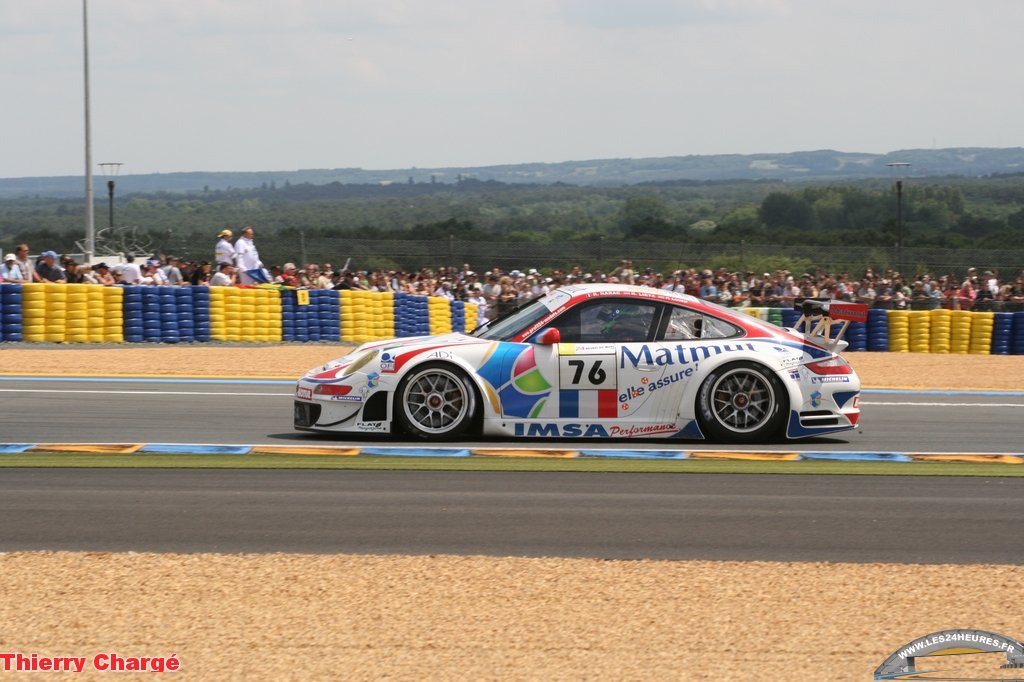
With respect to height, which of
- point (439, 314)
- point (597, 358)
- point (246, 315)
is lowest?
point (439, 314)

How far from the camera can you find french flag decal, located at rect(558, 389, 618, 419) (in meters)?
10.1

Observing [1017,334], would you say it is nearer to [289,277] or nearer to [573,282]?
[573,282]

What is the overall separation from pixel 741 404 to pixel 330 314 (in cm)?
1460

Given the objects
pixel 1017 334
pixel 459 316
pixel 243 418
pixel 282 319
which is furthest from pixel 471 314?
pixel 243 418

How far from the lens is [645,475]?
8.97 meters

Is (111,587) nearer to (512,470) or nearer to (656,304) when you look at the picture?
(512,470)

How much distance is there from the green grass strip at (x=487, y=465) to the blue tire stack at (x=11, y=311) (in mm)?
10574

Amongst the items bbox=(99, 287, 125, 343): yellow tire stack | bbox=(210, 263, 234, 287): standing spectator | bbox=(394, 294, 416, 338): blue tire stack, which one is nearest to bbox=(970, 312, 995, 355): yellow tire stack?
bbox=(394, 294, 416, 338): blue tire stack

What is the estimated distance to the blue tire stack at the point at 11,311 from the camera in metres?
19.3

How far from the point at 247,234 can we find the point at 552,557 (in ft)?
54.9

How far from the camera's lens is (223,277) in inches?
877

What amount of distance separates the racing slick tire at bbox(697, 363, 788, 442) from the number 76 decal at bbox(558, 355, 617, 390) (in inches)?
27.6

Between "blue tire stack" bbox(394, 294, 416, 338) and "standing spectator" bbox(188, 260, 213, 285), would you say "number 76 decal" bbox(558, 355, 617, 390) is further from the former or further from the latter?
"blue tire stack" bbox(394, 294, 416, 338)

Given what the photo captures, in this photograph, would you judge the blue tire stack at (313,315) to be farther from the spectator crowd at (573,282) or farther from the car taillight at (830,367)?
the car taillight at (830,367)
